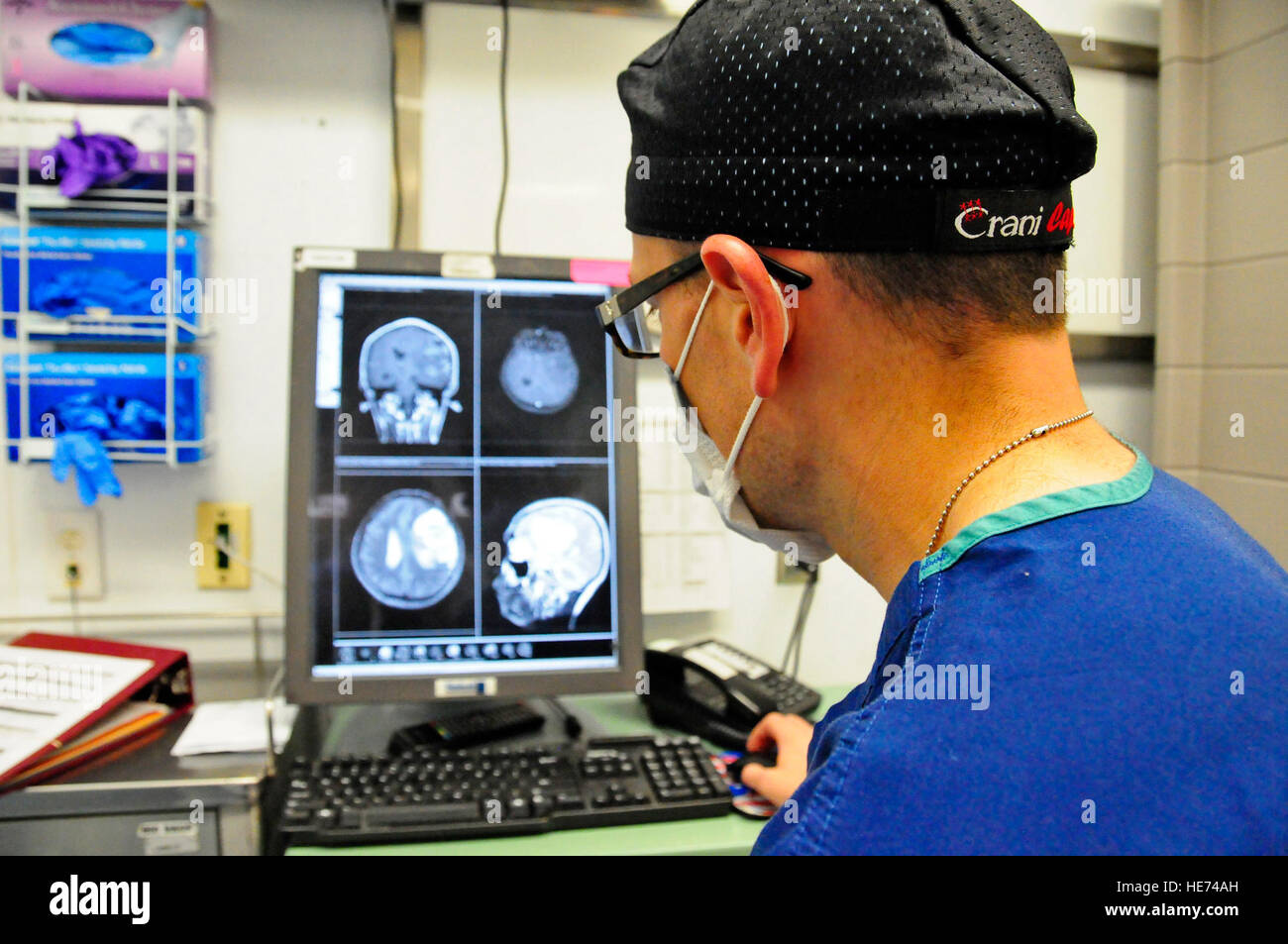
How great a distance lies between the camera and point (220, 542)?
153cm

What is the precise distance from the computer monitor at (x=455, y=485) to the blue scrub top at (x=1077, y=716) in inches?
30.7

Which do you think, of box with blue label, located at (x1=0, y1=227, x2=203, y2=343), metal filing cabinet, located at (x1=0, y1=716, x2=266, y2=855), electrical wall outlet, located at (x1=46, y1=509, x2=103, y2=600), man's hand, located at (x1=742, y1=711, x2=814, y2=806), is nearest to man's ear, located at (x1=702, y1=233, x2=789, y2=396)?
man's hand, located at (x1=742, y1=711, x2=814, y2=806)

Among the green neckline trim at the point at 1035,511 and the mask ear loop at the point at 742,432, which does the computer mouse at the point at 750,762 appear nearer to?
the mask ear loop at the point at 742,432

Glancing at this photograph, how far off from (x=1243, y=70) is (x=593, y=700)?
1579 mm

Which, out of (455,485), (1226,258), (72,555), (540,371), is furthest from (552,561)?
(1226,258)

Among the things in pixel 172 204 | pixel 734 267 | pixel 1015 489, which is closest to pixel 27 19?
pixel 172 204

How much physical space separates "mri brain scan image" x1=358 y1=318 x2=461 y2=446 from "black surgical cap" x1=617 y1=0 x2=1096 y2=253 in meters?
0.68

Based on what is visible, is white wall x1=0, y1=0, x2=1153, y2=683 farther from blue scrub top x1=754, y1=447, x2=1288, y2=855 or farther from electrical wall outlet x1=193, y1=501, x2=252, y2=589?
blue scrub top x1=754, y1=447, x2=1288, y2=855

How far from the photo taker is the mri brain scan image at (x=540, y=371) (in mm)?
1370

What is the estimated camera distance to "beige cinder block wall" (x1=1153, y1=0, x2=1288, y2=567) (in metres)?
1.58

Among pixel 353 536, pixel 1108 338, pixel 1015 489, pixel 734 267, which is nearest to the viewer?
pixel 1015 489

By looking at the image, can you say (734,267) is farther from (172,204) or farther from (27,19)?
(27,19)

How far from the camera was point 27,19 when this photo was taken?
4.56 ft

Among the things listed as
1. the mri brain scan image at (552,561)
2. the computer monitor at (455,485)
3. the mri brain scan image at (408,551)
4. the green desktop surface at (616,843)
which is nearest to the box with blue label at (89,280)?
the computer monitor at (455,485)
